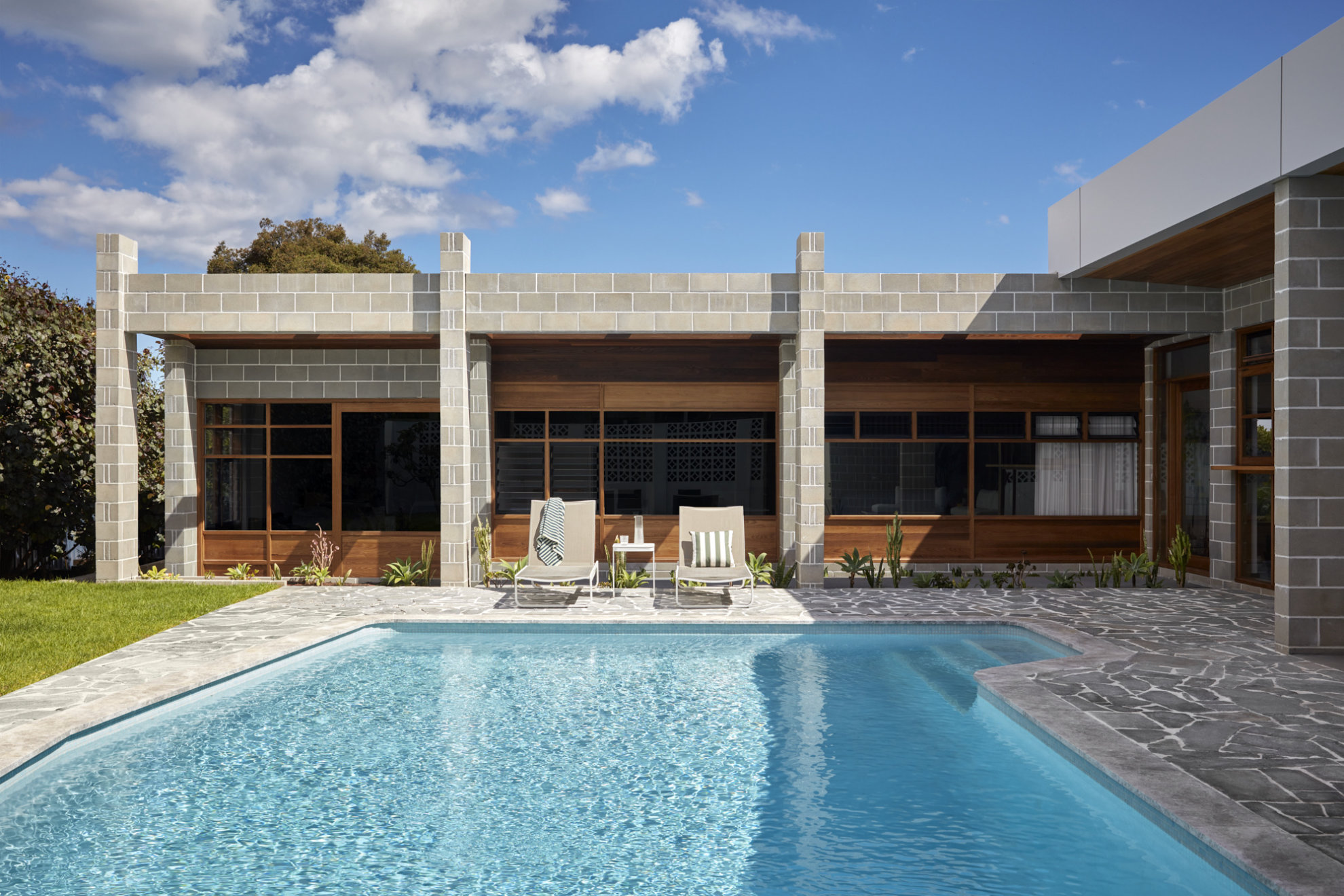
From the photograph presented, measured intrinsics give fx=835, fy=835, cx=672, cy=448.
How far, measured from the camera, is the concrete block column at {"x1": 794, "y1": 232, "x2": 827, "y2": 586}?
11.1m

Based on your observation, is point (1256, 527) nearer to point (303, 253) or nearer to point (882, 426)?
point (882, 426)

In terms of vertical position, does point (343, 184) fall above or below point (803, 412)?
above

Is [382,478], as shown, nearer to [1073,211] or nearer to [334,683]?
[334,683]

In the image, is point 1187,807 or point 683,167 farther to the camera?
point 683,167

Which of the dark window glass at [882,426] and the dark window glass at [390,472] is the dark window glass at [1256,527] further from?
the dark window glass at [390,472]

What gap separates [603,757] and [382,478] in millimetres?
8376

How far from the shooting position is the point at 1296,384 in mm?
7238

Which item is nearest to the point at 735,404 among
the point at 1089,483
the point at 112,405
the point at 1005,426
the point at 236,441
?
the point at 1005,426

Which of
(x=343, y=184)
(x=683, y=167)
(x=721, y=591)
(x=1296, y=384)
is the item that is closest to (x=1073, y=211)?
(x=1296, y=384)

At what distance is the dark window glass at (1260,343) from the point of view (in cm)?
1027

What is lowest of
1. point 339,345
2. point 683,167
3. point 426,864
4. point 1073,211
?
point 426,864

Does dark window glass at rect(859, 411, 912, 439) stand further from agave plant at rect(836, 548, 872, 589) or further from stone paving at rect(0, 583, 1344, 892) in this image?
stone paving at rect(0, 583, 1344, 892)

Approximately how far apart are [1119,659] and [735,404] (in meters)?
6.89

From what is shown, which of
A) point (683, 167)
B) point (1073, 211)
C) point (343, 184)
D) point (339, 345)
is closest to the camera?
point (1073, 211)
